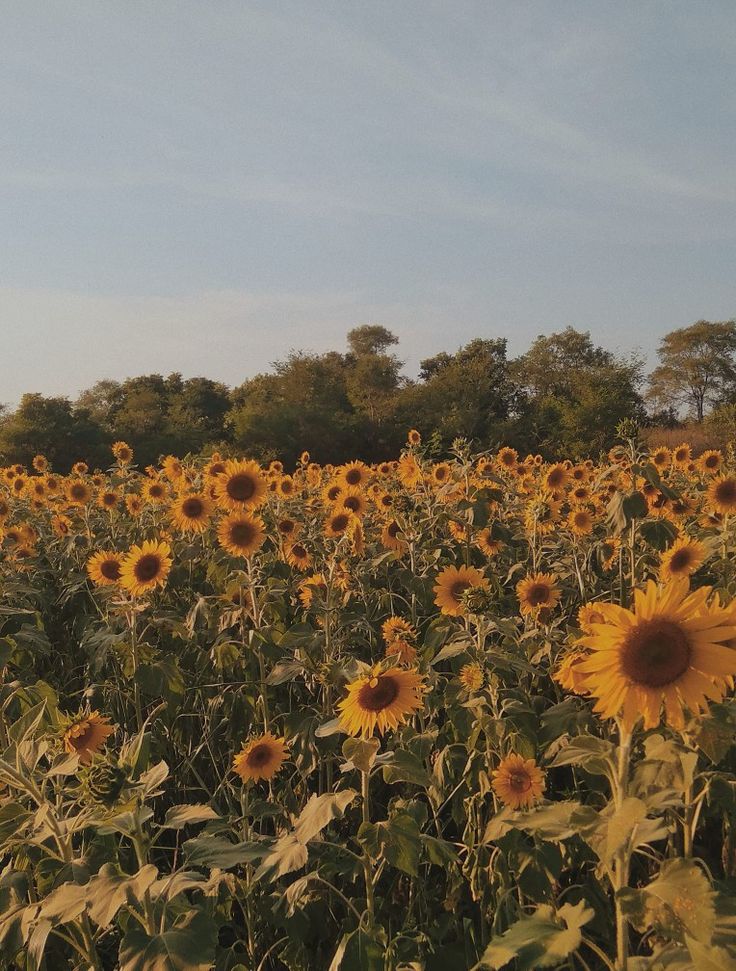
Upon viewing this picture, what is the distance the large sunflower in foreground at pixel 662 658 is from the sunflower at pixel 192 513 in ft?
12.0

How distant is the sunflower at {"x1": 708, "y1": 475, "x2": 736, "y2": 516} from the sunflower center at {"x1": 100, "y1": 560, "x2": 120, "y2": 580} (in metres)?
4.08

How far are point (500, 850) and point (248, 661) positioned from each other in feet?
5.52

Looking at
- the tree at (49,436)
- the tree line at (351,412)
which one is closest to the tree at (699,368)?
the tree line at (351,412)

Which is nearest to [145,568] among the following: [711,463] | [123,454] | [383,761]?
[383,761]

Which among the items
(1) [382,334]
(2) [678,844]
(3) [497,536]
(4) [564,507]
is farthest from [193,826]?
(1) [382,334]

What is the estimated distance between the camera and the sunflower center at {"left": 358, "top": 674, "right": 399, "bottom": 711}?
7.12 ft

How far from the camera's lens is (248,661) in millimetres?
3531

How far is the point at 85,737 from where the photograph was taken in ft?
7.61

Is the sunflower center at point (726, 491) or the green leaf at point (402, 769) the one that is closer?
the green leaf at point (402, 769)

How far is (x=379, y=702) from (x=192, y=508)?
301 cm

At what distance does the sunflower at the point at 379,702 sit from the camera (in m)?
2.15

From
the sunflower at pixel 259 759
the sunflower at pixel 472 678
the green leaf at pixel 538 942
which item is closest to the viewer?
the green leaf at pixel 538 942

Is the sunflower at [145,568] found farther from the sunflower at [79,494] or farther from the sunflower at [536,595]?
the sunflower at [79,494]

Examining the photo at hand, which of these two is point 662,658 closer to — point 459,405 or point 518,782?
point 518,782
